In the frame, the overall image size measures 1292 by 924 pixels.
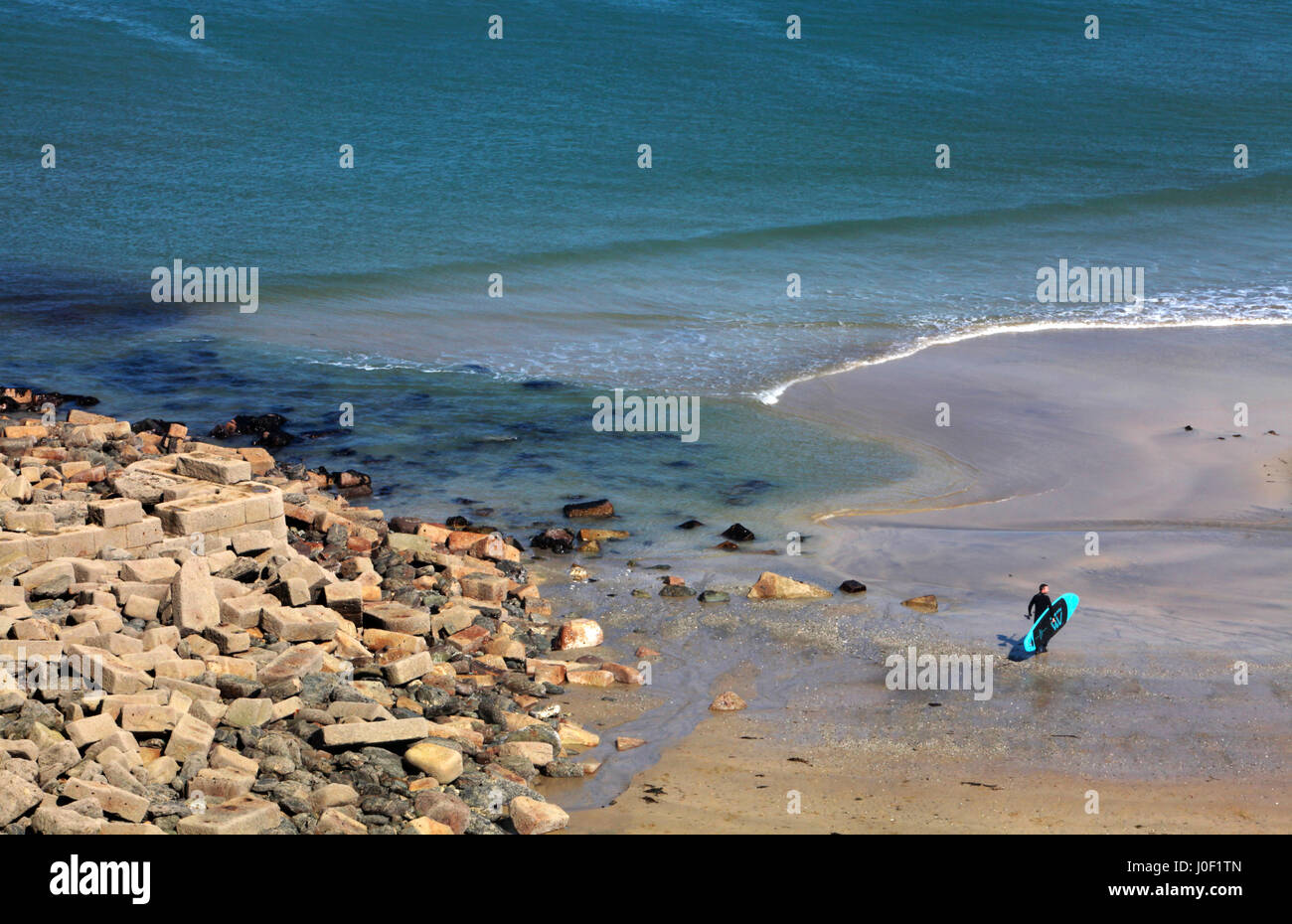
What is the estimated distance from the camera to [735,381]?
1978 centimetres

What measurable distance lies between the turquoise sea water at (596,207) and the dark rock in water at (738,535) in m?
0.86

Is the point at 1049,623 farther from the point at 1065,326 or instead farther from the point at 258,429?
the point at 1065,326

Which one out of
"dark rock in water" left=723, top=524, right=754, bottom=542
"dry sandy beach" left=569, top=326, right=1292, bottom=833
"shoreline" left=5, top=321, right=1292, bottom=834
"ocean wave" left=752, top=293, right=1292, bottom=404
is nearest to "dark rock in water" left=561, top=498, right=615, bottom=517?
"shoreline" left=5, top=321, right=1292, bottom=834

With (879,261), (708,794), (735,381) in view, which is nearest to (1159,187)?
(879,261)

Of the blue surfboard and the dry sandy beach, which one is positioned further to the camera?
the blue surfboard

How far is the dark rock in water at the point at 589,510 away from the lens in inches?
564

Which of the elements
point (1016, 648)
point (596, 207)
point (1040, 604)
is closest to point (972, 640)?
point (1016, 648)

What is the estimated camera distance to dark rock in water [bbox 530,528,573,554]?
527 inches

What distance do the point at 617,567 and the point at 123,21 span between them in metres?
37.1

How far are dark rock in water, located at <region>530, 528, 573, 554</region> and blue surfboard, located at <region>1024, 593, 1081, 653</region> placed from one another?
466 cm

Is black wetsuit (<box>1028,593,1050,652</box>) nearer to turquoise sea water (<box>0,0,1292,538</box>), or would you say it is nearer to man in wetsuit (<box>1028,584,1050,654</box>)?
man in wetsuit (<box>1028,584,1050,654</box>)

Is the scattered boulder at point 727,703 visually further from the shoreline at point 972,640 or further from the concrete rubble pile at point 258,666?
the concrete rubble pile at point 258,666

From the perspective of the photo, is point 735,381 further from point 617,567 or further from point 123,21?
point 123,21

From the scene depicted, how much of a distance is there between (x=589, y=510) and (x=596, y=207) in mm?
18691
